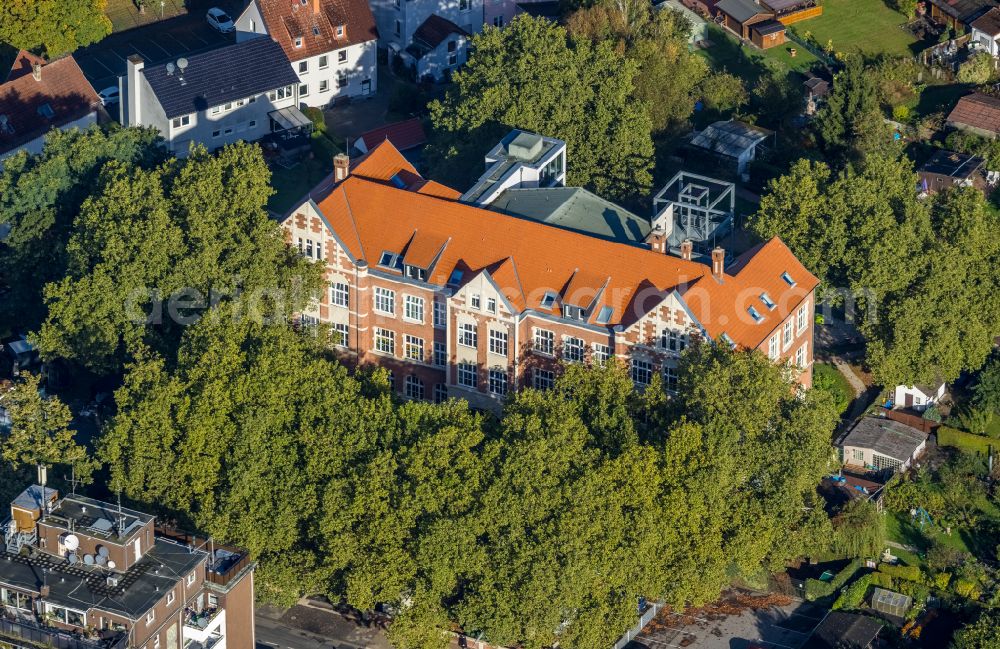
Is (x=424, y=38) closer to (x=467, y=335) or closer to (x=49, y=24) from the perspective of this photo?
(x=49, y=24)

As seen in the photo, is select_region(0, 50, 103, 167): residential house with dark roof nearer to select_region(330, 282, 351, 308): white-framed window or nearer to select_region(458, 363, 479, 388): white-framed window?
select_region(330, 282, 351, 308): white-framed window

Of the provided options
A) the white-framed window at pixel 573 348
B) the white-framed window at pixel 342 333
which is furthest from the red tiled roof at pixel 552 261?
the white-framed window at pixel 342 333

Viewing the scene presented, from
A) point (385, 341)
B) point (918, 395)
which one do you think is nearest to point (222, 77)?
point (385, 341)

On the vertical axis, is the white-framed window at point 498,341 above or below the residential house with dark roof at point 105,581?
above

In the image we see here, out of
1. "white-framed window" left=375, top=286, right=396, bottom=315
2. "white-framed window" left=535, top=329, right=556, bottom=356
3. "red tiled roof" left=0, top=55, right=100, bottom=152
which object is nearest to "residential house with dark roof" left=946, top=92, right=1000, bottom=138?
"white-framed window" left=535, top=329, right=556, bottom=356

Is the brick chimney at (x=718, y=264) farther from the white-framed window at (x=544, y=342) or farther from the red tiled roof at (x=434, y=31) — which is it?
the red tiled roof at (x=434, y=31)

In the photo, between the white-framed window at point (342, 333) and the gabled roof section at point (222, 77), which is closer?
the white-framed window at point (342, 333)

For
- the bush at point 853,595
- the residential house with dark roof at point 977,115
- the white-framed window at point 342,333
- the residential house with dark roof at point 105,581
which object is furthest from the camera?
the residential house with dark roof at point 977,115
